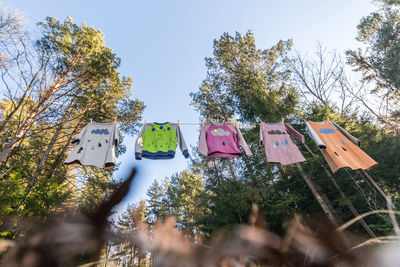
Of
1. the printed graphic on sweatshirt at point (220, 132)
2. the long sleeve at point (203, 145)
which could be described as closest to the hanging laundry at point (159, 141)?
the long sleeve at point (203, 145)

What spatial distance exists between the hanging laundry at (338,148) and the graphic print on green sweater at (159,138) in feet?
9.33

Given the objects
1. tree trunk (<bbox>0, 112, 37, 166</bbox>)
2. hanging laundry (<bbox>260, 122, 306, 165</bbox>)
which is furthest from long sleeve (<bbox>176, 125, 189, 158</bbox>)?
tree trunk (<bbox>0, 112, 37, 166</bbox>)

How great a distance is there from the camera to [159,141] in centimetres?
415

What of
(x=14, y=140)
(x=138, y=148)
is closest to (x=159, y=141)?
(x=138, y=148)

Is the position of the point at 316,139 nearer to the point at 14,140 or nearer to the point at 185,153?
the point at 185,153

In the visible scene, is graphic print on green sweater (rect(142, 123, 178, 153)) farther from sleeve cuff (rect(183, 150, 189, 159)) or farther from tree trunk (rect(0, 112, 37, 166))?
tree trunk (rect(0, 112, 37, 166))

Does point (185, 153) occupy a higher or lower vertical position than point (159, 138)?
lower

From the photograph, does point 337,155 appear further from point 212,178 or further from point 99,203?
point 212,178

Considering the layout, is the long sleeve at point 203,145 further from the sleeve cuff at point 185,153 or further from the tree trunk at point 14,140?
the tree trunk at point 14,140

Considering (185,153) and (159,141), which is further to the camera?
(159,141)

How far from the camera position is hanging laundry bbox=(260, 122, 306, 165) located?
378cm

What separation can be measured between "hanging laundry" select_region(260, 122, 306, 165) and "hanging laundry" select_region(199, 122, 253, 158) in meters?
0.43

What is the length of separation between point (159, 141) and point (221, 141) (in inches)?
51.8

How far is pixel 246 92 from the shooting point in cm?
733
